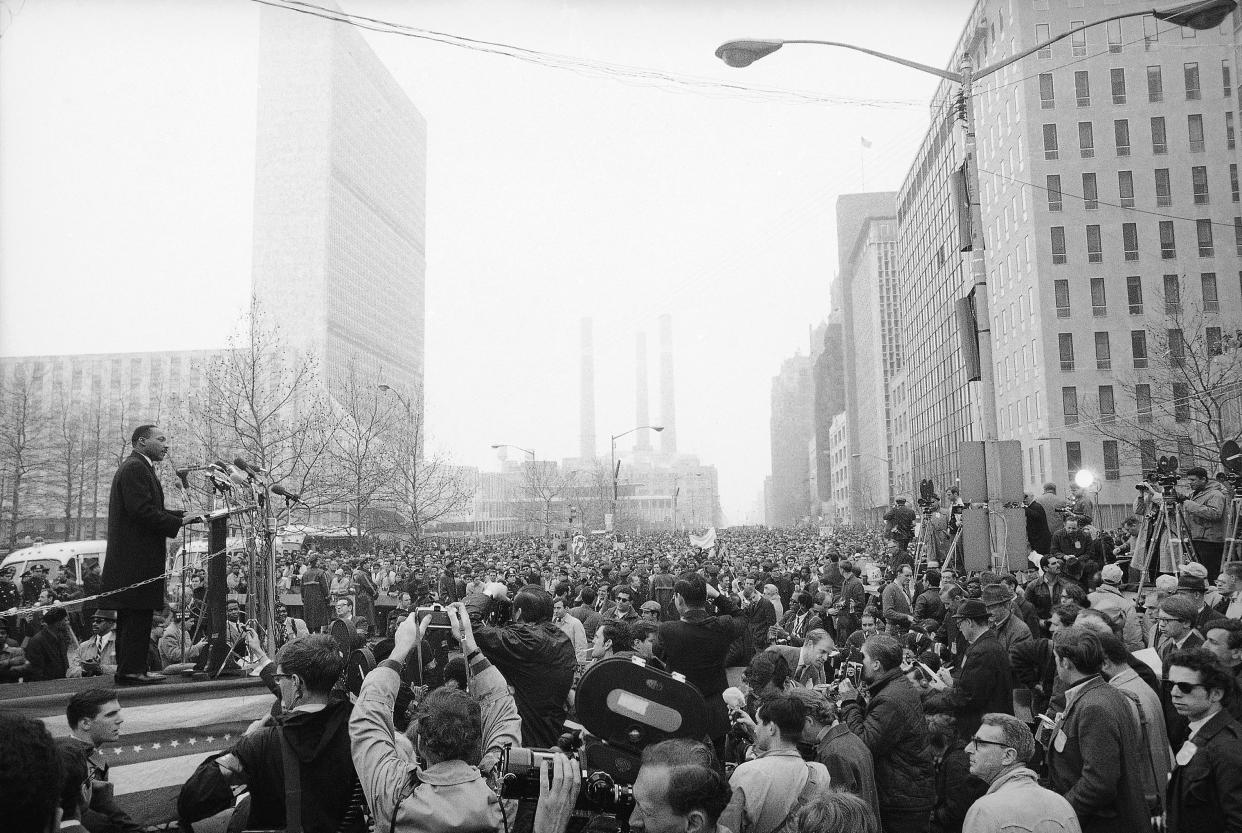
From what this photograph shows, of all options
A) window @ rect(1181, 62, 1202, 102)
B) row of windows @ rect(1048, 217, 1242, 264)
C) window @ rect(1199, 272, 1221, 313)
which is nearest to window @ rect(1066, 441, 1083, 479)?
window @ rect(1199, 272, 1221, 313)

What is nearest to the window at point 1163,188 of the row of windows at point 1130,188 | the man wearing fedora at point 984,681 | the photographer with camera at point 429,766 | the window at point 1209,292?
the row of windows at point 1130,188

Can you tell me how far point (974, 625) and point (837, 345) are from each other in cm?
16801

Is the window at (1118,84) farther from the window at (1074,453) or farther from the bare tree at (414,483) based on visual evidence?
the bare tree at (414,483)

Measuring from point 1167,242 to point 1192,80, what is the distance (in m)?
10.6

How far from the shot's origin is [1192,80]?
5653 centimetres

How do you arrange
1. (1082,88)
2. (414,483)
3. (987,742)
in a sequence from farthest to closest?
(1082,88) < (414,483) < (987,742)

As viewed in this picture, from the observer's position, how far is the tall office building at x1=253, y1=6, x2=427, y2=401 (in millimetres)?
135500

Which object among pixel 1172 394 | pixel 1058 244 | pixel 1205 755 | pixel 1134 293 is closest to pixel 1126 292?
pixel 1134 293

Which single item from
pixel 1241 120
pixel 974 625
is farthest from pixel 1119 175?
pixel 974 625

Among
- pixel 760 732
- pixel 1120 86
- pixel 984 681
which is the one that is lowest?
pixel 984 681

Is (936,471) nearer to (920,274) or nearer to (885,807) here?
(920,274)

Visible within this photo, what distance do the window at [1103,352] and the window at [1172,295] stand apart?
177 inches

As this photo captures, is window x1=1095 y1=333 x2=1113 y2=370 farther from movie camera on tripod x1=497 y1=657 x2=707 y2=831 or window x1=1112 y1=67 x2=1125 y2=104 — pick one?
movie camera on tripod x1=497 y1=657 x2=707 y2=831

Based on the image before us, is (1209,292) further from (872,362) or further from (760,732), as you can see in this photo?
(872,362)
